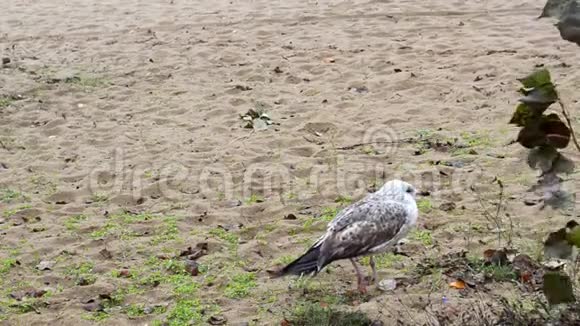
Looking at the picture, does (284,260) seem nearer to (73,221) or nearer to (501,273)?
(501,273)

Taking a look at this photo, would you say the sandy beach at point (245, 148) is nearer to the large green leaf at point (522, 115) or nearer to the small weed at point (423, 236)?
the small weed at point (423, 236)

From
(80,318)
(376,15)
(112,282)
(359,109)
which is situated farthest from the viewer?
(376,15)

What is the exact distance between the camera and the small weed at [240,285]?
487cm

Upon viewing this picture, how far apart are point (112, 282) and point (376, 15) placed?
265 inches

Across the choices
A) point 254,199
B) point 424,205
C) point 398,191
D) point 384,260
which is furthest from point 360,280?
point 254,199

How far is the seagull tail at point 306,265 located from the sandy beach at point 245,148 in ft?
0.72

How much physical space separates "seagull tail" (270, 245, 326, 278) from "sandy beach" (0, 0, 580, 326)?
0.72 feet

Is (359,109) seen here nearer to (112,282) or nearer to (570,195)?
(112,282)

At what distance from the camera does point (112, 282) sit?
508cm

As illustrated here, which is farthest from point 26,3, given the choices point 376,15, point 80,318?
point 80,318

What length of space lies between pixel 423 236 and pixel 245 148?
2210mm

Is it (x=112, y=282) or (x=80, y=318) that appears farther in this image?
(x=112, y=282)

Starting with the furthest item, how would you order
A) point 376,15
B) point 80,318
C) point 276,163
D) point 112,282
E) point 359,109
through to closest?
point 376,15 < point 359,109 < point 276,163 < point 112,282 < point 80,318

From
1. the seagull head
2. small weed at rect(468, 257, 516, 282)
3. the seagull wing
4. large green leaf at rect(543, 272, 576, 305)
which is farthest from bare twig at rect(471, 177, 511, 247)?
large green leaf at rect(543, 272, 576, 305)
